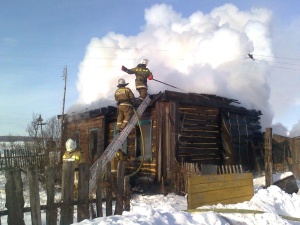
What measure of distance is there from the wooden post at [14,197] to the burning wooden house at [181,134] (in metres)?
6.96

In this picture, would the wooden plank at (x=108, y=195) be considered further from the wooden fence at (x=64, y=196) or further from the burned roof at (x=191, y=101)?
the burned roof at (x=191, y=101)

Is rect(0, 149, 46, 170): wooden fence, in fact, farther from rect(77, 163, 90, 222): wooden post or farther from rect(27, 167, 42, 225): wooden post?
rect(27, 167, 42, 225): wooden post

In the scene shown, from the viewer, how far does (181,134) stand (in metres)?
12.7

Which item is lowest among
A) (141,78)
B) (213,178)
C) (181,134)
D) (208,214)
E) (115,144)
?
(208,214)

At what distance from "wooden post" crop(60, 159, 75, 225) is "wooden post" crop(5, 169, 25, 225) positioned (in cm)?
71

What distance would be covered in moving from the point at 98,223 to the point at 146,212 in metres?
1.06

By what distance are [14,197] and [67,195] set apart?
2.93 ft

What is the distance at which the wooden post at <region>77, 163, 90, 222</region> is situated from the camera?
575 centimetres

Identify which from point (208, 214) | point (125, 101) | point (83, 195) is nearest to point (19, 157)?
point (125, 101)

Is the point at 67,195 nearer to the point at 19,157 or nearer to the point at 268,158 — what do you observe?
the point at 268,158

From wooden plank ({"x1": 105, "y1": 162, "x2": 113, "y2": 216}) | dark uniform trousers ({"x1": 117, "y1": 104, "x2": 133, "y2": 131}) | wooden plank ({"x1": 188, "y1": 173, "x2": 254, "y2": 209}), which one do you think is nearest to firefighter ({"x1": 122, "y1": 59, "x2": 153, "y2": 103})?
dark uniform trousers ({"x1": 117, "y1": 104, "x2": 133, "y2": 131})

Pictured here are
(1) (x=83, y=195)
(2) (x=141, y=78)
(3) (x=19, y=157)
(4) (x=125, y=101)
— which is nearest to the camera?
(1) (x=83, y=195)

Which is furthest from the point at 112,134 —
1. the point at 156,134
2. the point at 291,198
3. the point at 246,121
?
the point at 291,198

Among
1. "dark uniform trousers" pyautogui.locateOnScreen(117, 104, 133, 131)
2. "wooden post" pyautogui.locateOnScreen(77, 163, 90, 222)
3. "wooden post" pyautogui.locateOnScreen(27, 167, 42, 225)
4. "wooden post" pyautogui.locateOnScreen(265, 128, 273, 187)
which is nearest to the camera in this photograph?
"wooden post" pyautogui.locateOnScreen(27, 167, 42, 225)
